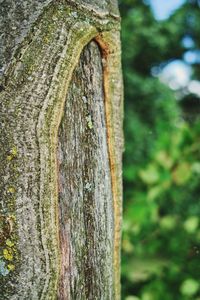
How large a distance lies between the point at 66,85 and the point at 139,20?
5.18 m

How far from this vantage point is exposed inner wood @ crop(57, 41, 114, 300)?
1402mm

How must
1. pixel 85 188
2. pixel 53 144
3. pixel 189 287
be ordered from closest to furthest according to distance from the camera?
pixel 53 144, pixel 85 188, pixel 189 287

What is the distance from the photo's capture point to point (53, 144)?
1339 mm

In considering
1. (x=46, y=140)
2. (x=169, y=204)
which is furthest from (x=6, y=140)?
(x=169, y=204)

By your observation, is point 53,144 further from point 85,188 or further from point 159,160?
point 159,160

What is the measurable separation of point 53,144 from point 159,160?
5.80 feet

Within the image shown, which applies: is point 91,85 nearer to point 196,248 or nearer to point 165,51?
point 196,248

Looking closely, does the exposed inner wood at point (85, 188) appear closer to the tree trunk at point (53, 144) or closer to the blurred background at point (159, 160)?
the tree trunk at point (53, 144)

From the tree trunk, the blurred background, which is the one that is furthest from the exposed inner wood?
the blurred background

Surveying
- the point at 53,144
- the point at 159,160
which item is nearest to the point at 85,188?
the point at 53,144

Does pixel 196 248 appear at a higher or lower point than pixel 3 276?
higher

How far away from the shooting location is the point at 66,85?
53.3 inches

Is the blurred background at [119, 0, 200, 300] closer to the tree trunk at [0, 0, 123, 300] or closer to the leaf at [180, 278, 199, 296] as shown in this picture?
the leaf at [180, 278, 199, 296]

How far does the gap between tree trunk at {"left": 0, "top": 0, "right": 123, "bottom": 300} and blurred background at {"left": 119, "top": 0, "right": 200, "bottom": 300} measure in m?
1.36
